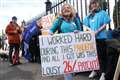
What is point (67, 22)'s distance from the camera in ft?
25.8

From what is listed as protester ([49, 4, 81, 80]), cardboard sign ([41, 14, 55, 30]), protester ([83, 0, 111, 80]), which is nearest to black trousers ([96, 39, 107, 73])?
protester ([83, 0, 111, 80])

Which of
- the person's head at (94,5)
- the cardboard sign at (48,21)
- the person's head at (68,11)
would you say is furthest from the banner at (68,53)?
the cardboard sign at (48,21)

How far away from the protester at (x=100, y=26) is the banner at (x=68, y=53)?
1.54 ft

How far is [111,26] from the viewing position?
10062 millimetres

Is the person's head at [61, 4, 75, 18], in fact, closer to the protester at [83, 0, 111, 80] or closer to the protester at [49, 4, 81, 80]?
the protester at [49, 4, 81, 80]

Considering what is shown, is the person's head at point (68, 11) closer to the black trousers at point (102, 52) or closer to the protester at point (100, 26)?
the protester at point (100, 26)

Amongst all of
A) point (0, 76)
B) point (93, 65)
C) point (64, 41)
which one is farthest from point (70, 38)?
point (0, 76)

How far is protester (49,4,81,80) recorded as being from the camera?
306 inches

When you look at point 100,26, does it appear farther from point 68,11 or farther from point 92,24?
point 68,11

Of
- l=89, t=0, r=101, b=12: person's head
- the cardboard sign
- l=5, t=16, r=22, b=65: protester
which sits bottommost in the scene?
l=5, t=16, r=22, b=65: protester

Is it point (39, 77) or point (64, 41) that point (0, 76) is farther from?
point (64, 41)

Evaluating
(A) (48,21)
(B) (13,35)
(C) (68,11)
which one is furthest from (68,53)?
(B) (13,35)

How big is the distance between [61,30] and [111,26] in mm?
2400

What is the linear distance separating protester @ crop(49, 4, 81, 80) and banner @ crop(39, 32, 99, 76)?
0.13 metres
